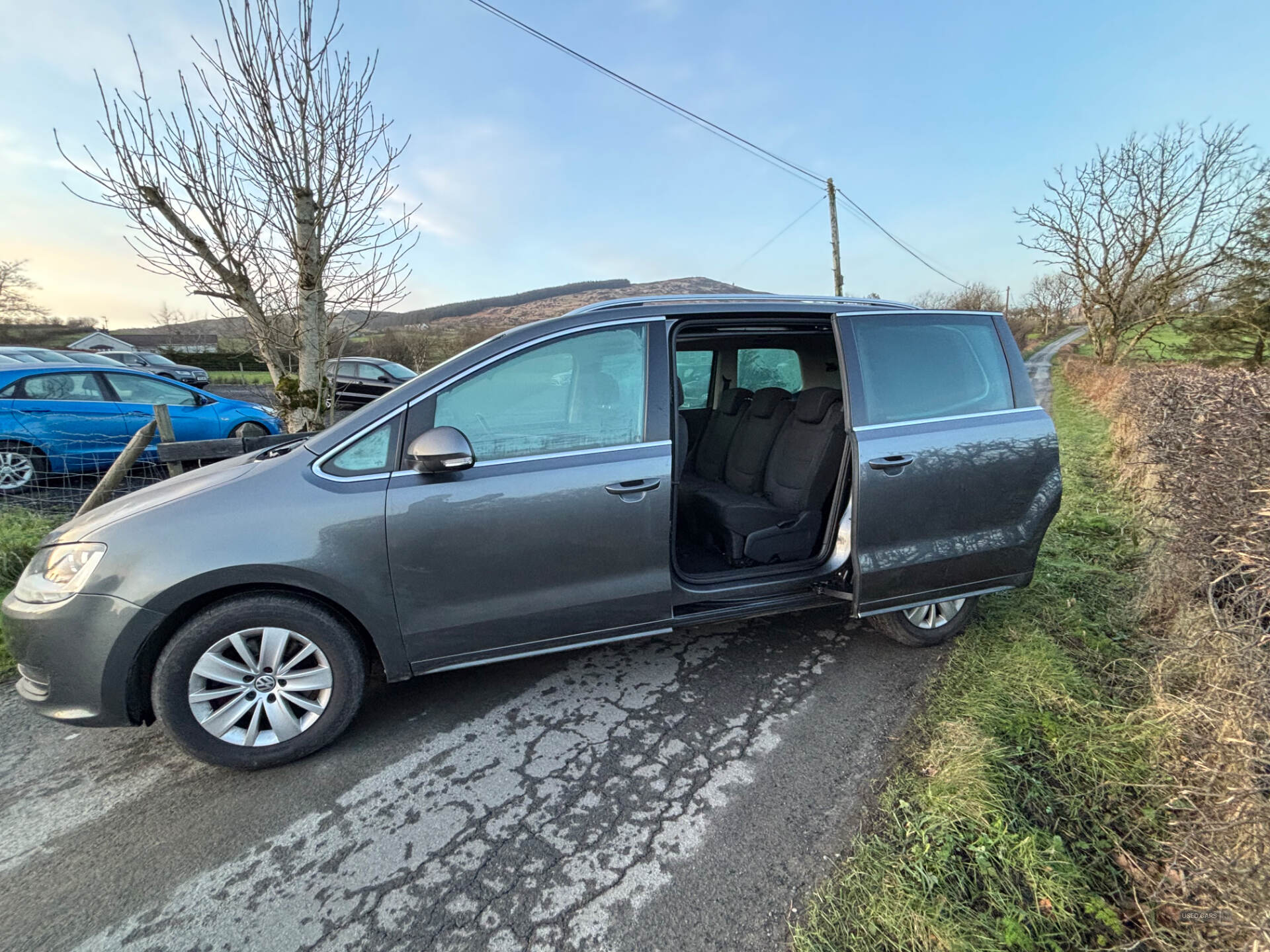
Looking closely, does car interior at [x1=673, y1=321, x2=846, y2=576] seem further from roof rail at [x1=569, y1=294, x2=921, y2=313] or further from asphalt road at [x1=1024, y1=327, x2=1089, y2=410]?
asphalt road at [x1=1024, y1=327, x2=1089, y2=410]

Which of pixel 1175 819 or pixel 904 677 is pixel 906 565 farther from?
pixel 1175 819

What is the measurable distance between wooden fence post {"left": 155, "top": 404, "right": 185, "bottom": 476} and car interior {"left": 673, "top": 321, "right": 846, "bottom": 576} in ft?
11.0

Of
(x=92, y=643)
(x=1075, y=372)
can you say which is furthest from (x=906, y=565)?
(x=1075, y=372)

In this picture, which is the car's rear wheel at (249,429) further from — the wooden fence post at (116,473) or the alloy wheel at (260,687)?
the alloy wheel at (260,687)

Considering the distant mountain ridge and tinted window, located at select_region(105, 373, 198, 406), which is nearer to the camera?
the distant mountain ridge

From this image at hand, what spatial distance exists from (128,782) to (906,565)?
3529mm

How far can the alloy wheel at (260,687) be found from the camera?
2.28 metres

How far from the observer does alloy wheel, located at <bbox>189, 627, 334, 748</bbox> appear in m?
2.28

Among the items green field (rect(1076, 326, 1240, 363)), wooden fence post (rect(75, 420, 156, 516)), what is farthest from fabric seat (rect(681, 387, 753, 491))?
green field (rect(1076, 326, 1240, 363))

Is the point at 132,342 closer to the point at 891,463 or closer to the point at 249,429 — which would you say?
the point at 249,429

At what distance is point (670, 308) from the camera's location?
2.83 meters

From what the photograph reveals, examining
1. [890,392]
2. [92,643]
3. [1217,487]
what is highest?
[890,392]

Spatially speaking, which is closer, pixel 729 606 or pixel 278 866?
pixel 278 866

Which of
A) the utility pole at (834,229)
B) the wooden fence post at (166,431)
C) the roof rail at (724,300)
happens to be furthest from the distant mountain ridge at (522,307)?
the utility pole at (834,229)
